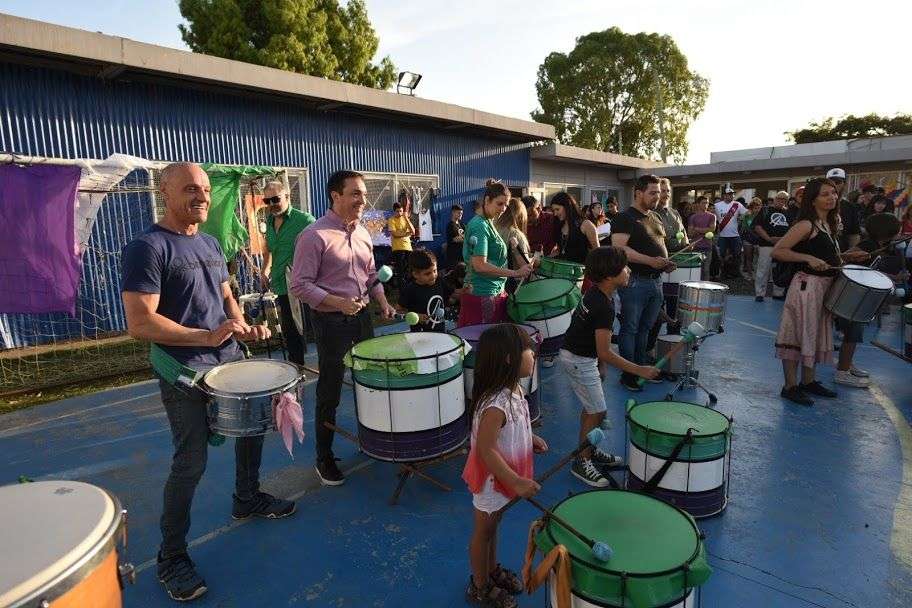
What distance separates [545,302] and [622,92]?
1279 inches

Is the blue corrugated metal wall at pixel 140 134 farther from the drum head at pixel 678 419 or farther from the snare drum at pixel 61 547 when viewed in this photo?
the drum head at pixel 678 419

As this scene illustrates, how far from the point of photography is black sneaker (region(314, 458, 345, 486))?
3582 millimetres

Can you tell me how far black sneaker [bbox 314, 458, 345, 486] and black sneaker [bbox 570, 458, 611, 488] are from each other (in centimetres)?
160

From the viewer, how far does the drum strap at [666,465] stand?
9.12 feet

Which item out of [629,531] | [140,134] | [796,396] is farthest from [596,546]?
[140,134]

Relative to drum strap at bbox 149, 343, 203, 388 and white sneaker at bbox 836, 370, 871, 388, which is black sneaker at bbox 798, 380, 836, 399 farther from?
drum strap at bbox 149, 343, 203, 388

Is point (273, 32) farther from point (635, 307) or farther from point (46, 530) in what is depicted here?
point (46, 530)

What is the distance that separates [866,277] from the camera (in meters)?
4.43

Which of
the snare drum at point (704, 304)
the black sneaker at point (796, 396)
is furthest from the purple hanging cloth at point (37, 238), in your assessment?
the black sneaker at point (796, 396)

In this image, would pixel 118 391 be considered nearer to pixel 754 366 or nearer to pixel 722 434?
pixel 722 434

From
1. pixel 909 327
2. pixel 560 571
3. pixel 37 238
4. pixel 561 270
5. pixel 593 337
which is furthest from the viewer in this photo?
pixel 37 238

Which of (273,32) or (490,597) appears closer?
(490,597)

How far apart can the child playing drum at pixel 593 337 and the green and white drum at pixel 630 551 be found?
123 cm

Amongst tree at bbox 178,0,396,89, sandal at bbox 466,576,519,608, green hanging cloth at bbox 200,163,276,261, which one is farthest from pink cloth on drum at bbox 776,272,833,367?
tree at bbox 178,0,396,89
